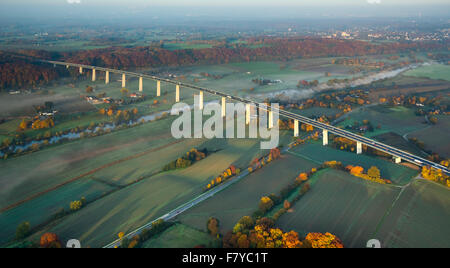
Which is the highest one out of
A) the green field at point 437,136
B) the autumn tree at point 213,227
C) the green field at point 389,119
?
the green field at point 389,119

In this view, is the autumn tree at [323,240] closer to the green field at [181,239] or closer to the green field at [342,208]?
the green field at [342,208]

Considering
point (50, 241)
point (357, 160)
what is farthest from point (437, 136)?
point (50, 241)

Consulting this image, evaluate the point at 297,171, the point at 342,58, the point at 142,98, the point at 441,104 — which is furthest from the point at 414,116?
the point at 342,58

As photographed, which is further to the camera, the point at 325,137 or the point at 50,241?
the point at 325,137

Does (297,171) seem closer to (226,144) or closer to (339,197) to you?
(339,197)

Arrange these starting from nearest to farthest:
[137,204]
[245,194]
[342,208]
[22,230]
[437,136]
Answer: [22,230]
[342,208]
[137,204]
[245,194]
[437,136]

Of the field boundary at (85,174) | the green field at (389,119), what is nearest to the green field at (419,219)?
the green field at (389,119)

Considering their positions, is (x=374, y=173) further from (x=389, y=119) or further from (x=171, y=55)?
(x=171, y=55)
